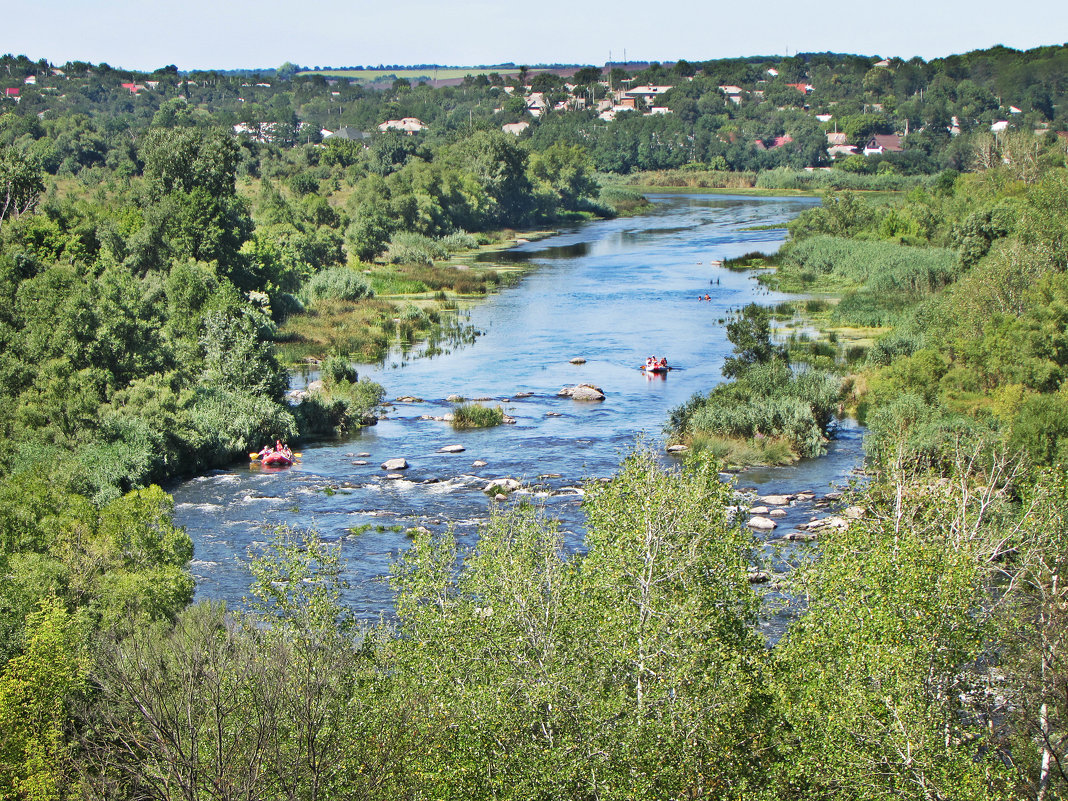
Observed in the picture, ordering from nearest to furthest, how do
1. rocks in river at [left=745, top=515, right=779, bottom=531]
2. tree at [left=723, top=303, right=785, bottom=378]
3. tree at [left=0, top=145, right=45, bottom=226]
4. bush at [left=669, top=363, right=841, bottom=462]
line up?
rocks in river at [left=745, top=515, right=779, bottom=531]
bush at [left=669, top=363, right=841, bottom=462]
tree at [left=723, top=303, right=785, bottom=378]
tree at [left=0, top=145, right=45, bottom=226]

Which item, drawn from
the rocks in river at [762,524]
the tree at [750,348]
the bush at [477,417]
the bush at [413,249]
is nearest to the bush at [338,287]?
the bush at [413,249]

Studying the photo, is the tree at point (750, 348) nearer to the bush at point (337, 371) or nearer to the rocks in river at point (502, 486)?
the rocks in river at point (502, 486)

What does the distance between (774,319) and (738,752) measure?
5895 centimetres

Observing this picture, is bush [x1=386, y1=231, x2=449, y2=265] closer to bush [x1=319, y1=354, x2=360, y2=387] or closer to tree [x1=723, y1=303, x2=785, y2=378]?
bush [x1=319, y1=354, x2=360, y2=387]

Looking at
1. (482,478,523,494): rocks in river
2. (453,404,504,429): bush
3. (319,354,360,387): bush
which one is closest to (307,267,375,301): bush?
(319,354,360,387): bush

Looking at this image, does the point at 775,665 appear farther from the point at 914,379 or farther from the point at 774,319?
the point at 774,319

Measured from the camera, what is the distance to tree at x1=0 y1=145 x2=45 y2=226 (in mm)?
69562

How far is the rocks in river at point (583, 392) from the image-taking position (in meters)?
57.4

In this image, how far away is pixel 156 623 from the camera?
23672 millimetres

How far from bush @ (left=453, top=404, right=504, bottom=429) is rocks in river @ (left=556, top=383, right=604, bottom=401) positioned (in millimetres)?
5658

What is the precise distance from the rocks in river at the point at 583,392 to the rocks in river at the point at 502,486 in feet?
46.6

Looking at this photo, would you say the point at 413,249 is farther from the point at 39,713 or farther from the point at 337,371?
the point at 39,713

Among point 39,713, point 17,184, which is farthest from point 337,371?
point 39,713

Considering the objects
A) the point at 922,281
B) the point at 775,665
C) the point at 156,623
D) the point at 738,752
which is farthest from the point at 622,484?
the point at 922,281
